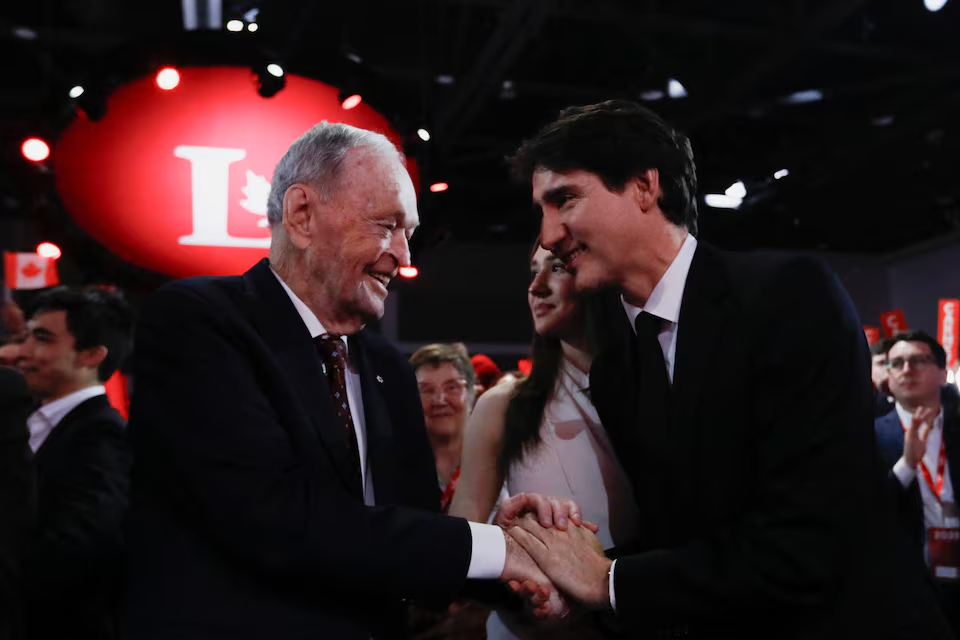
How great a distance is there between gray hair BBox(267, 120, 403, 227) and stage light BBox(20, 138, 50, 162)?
5.06 feet

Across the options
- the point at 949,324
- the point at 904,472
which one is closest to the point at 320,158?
the point at 904,472

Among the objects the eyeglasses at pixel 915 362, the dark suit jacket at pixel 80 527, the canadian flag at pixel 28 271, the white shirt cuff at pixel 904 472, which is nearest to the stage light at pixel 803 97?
the eyeglasses at pixel 915 362

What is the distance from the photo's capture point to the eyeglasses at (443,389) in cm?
429

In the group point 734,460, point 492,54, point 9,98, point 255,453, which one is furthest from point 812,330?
point 9,98

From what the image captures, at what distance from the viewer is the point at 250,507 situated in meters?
1.57

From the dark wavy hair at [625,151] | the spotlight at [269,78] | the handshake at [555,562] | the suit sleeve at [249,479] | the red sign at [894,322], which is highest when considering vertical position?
the spotlight at [269,78]

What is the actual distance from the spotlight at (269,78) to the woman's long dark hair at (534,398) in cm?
140

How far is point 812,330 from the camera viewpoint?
1563mm

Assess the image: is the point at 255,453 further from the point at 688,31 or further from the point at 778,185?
the point at 778,185

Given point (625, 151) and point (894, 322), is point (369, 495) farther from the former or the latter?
point (894, 322)

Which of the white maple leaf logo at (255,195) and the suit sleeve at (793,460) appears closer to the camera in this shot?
the suit sleeve at (793,460)

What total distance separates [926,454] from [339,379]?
4.42 m

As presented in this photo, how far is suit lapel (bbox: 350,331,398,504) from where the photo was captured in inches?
→ 70.9

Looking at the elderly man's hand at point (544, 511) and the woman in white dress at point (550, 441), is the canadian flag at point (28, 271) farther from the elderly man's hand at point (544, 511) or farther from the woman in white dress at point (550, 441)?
the elderly man's hand at point (544, 511)
